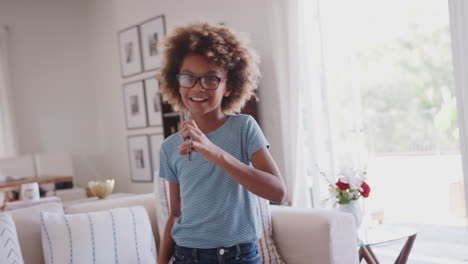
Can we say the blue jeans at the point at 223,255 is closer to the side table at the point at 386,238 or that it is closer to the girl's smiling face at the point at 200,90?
the girl's smiling face at the point at 200,90

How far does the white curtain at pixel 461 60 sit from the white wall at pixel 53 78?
4935 mm

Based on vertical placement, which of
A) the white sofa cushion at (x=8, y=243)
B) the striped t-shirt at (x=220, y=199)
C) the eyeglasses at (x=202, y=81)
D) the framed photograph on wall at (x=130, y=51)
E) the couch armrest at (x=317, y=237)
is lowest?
the couch armrest at (x=317, y=237)

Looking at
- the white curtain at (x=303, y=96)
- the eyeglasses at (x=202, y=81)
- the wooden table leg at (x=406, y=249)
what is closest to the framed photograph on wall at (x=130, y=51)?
the white curtain at (x=303, y=96)

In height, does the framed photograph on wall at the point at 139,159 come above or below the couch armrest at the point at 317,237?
above

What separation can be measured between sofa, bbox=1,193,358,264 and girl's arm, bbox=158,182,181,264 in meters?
1.07

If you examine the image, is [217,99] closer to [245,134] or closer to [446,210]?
[245,134]

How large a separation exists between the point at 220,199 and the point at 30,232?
4.97ft

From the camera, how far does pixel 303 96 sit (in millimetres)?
3963

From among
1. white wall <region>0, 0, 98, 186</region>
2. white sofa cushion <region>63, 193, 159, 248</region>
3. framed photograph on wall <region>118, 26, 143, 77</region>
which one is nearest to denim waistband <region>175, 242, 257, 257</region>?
white sofa cushion <region>63, 193, 159, 248</region>

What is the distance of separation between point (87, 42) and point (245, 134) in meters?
5.98

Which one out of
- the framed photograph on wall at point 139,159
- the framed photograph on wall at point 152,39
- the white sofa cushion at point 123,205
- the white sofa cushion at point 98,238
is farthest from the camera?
the framed photograph on wall at point 139,159

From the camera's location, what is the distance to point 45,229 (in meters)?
2.37

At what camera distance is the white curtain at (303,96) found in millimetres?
3889

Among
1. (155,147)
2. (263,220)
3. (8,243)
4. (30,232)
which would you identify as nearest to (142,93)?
(155,147)
